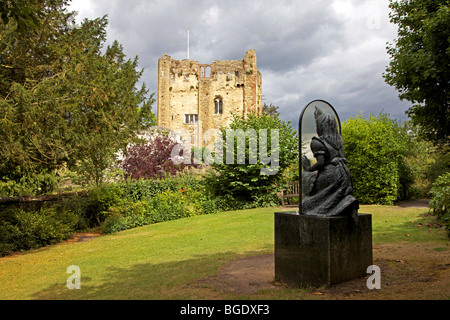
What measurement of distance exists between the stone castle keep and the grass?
35962 mm

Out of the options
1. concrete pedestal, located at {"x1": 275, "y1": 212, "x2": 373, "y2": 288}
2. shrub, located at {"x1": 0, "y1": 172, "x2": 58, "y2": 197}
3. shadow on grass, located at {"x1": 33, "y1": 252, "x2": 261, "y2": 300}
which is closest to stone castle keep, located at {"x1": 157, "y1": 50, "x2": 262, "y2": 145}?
shrub, located at {"x1": 0, "y1": 172, "x2": 58, "y2": 197}

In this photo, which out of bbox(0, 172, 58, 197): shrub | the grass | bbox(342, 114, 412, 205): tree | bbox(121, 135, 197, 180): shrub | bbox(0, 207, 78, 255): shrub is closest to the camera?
the grass

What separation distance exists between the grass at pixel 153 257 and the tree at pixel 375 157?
3.85 m

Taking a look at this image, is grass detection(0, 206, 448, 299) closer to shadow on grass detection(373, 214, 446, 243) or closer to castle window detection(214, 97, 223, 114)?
shadow on grass detection(373, 214, 446, 243)

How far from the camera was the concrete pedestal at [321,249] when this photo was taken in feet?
15.4

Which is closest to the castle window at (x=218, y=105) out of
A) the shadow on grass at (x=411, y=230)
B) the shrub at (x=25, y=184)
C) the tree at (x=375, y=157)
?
the tree at (x=375, y=157)

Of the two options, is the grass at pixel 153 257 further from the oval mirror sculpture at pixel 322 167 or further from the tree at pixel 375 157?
the tree at pixel 375 157

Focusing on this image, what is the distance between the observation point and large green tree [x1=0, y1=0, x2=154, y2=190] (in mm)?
8773

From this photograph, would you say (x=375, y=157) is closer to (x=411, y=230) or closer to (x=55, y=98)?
(x=411, y=230)

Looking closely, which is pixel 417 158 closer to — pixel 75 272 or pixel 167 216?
pixel 167 216

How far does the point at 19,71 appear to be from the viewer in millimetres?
10539

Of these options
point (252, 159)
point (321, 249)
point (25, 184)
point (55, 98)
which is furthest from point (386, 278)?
point (252, 159)

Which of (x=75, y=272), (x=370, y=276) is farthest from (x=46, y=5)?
(x=370, y=276)
